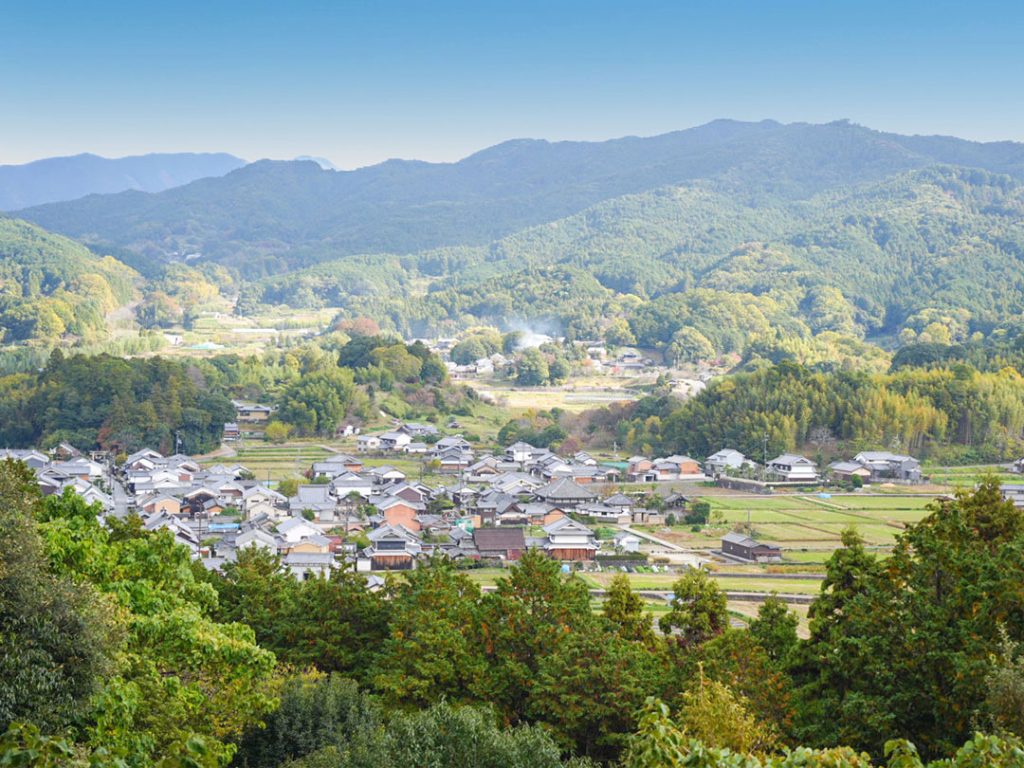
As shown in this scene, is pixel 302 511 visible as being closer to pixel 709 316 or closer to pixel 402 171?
pixel 709 316

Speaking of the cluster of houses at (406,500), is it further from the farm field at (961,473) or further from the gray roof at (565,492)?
the farm field at (961,473)

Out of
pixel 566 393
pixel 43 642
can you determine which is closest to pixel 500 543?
pixel 43 642

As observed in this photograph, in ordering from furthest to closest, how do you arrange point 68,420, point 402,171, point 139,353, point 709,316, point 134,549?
point 402,171, point 709,316, point 139,353, point 68,420, point 134,549

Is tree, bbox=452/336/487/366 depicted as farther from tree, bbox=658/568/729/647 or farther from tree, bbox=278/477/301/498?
tree, bbox=658/568/729/647

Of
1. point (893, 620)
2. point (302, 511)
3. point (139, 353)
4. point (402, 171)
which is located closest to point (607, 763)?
point (893, 620)

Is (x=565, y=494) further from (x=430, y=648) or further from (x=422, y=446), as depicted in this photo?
(x=430, y=648)

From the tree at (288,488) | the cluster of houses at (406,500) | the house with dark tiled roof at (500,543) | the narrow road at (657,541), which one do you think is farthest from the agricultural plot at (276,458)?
the narrow road at (657,541)
